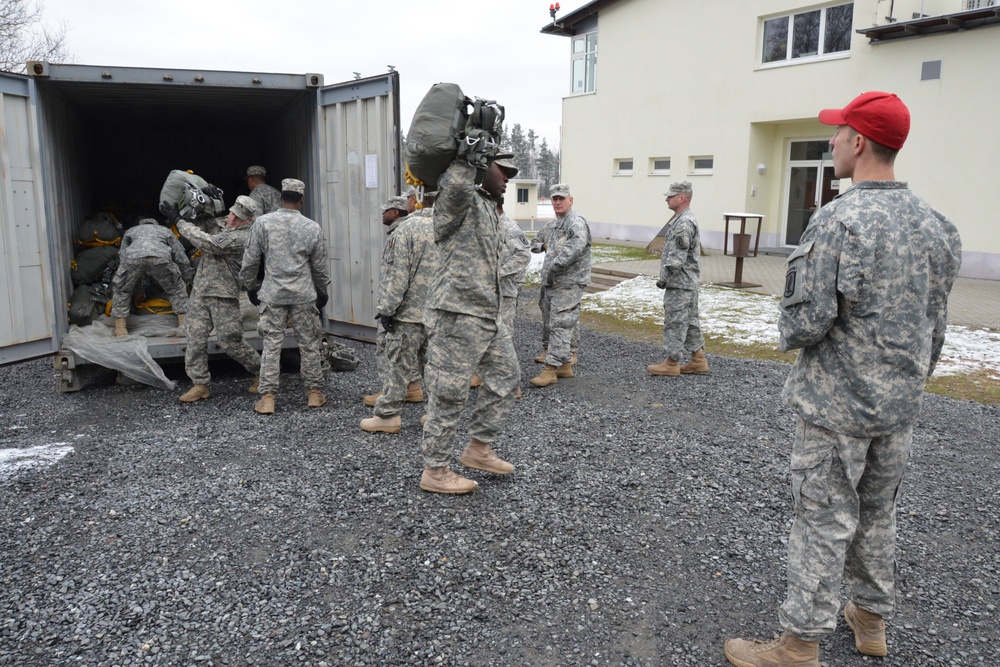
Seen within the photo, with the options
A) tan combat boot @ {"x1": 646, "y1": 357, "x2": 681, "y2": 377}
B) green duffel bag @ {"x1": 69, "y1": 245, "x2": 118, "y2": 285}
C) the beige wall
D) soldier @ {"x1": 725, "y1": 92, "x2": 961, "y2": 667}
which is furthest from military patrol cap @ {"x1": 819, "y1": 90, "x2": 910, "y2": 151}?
the beige wall

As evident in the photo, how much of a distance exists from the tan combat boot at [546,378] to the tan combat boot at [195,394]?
2.90 meters

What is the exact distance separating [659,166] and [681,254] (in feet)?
43.5

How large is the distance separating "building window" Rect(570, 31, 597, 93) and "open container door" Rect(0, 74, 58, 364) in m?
17.3

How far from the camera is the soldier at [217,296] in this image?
235 inches

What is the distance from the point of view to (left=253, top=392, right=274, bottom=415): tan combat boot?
5695mm

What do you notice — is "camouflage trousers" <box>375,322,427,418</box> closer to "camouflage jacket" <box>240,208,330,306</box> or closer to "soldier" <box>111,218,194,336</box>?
"camouflage jacket" <box>240,208,330,306</box>

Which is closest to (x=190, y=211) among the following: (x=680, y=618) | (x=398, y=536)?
(x=398, y=536)

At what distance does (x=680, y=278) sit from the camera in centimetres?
687

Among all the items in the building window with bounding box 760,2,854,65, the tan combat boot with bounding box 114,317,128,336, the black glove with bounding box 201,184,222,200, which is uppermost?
the building window with bounding box 760,2,854,65

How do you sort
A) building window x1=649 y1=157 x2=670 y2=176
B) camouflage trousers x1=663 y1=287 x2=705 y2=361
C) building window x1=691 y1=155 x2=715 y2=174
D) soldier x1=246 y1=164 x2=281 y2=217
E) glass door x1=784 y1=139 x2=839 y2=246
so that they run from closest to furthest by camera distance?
camouflage trousers x1=663 y1=287 x2=705 y2=361 < soldier x1=246 y1=164 x2=281 y2=217 < glass door x1=784 y1=139 x2=839 y2=246 < building window x1=691 y1=155 x2=715 y2=174 < building window x1=649 y1=157 x2=670 y2=176

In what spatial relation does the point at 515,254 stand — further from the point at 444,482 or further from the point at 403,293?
the point at 444,482

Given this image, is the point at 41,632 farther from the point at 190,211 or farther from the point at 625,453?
the point at 190,211

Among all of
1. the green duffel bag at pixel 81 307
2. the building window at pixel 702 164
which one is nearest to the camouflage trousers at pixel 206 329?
the green duffel bag at pixel 81 307

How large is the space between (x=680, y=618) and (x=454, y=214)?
2.20 metres
